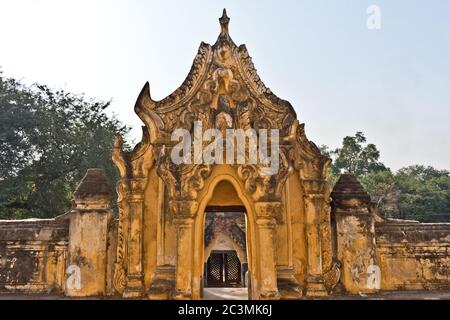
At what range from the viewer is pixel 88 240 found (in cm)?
827

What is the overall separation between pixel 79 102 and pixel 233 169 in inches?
897

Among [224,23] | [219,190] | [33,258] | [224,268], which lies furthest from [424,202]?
[33,258]

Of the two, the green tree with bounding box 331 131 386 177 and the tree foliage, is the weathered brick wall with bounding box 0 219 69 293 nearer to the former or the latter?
the tree foliage

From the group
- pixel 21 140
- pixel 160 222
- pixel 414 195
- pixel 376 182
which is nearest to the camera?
pixel 160 222

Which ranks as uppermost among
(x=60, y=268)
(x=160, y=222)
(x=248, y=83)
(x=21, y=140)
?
(x=21, y=140)

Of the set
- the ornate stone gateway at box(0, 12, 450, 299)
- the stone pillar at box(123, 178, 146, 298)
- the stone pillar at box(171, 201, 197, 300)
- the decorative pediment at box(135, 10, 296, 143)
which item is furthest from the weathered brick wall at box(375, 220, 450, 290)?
the stone pillar at box(123, 178, 146, 298)

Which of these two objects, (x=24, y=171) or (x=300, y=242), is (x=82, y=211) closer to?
(x=300, y=242)

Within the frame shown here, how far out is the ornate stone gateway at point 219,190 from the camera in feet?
24.3

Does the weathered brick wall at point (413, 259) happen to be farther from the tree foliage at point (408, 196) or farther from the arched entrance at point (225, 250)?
the tree foliage at point (408, 196)

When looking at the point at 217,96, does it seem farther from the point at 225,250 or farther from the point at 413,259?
the point at 225,250

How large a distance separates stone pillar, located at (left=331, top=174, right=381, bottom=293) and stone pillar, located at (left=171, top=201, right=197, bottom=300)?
10.2 ft

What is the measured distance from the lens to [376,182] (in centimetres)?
4691

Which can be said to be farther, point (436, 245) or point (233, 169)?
point (436, 245)

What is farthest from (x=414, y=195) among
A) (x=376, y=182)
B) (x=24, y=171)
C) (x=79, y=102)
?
(x=24, y=171)
